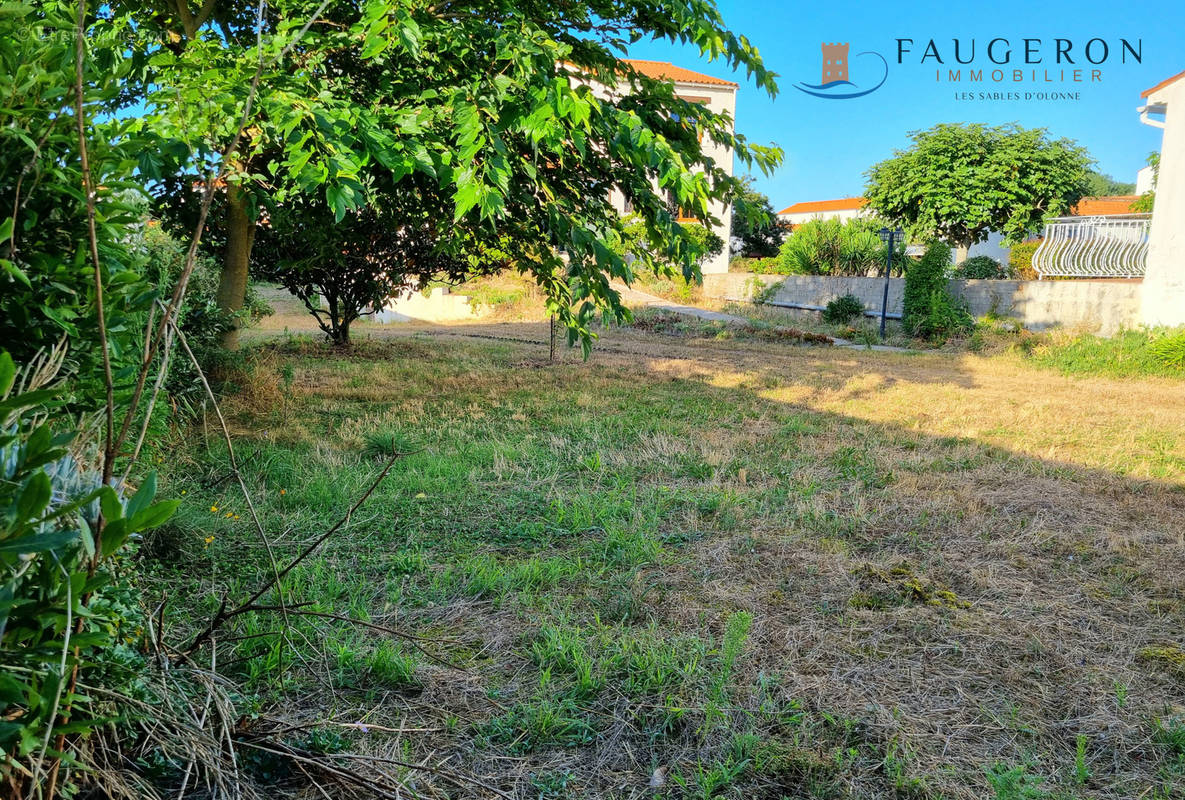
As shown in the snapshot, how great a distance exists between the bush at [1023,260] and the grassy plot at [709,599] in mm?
14376

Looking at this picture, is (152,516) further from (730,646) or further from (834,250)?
(834,250)

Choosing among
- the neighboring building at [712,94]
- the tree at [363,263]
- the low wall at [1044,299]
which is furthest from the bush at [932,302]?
the neighboring building at [712,94]

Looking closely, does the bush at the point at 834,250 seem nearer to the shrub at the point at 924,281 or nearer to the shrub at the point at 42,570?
the shrub at the point at 924,281

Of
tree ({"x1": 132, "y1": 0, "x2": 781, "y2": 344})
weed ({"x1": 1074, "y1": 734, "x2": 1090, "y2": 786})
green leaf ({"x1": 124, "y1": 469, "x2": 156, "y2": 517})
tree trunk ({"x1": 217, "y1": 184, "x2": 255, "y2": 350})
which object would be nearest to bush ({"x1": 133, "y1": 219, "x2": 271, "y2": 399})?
tree trunk ({"x1": 217, "y1": 184, "x2": 255, "y2": 350})

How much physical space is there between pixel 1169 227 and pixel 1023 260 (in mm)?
8917

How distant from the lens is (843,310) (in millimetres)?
18219

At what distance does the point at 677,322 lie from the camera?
17969mm

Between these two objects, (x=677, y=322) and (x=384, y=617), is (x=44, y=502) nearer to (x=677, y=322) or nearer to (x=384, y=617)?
(x=384, y=617)

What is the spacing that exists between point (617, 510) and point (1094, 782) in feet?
8.34

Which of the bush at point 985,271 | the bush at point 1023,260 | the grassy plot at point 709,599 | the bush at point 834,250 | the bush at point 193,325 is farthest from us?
the bush at point 834,250

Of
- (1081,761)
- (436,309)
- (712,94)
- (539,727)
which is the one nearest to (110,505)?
(539,727)

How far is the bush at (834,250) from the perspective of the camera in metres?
22.0

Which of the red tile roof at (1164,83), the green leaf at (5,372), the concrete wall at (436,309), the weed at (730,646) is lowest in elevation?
the weed at (730,646)

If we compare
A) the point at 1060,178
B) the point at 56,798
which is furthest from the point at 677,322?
the point at 56,798
